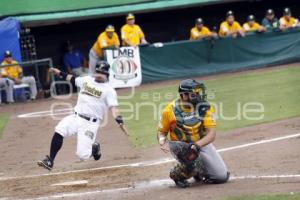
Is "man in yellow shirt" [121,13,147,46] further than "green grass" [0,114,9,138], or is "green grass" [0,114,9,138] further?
"man in yellow shirt" [121,13,147,46]

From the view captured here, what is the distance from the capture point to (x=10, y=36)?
64.2 feet

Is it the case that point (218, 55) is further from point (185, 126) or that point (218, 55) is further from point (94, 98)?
point (185, 126)

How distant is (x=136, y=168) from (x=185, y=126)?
179 centimetres

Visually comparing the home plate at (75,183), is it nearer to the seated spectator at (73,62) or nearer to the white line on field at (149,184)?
the white line on field at (149,184)

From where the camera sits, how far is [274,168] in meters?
9.05

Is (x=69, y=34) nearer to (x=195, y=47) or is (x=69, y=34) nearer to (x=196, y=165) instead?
(x=195, y=47)

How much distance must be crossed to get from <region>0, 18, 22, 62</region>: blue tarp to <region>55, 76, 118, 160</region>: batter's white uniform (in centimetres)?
954

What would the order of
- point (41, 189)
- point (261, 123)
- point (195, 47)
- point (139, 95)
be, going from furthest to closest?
point (195, 47) < point (139, 95) < point (261, 123) < point (41, 189)

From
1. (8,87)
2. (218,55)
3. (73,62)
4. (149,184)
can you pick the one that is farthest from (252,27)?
(149,184)

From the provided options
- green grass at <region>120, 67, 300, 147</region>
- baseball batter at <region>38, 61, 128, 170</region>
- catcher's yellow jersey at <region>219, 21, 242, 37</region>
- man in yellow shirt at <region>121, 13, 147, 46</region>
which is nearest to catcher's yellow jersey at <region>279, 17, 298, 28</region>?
catcher's yellow jersey at <region>219, 21, 242, 37</region>

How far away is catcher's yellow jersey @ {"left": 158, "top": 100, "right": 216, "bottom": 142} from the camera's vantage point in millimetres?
8328

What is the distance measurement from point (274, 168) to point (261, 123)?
3.81 m

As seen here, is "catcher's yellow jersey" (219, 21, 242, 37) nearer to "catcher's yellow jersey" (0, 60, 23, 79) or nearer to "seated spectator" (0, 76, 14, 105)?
"catcher's yellow jersey" (0, 60, 23, 79)

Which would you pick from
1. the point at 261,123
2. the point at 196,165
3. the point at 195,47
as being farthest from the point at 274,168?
the point at 195,47
